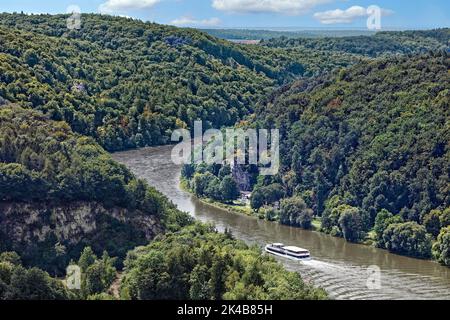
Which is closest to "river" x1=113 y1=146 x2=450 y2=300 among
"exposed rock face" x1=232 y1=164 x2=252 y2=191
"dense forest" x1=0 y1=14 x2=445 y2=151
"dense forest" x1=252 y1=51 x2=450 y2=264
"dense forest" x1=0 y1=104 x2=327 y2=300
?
"dense forest" x1=252 y1=51 x2=450 y2=264

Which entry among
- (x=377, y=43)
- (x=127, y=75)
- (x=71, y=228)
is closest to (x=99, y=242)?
(x=71, y=228)

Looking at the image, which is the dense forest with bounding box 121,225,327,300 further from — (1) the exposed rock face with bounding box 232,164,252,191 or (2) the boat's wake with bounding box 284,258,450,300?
(1) the exposed rock face with bounding box 232,164,252,191

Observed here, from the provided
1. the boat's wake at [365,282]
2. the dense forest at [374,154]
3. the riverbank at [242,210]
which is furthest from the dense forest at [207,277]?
the riverbank at [242,210]

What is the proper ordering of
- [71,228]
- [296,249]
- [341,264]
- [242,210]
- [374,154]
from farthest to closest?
[242,210]
[374,154]
[296,249]
[341,264]
[71,228]

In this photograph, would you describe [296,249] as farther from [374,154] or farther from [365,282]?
[374,154]

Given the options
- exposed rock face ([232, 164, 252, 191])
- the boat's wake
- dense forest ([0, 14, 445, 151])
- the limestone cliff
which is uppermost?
dense forest ([0, 14, 445, 151])

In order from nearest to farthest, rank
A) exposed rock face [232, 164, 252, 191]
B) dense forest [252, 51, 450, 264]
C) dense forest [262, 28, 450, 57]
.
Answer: dense forest [252, 51, 450, 264] → exposed rock face [232, 164, 252, 191] → dense forest [262, 28, 450, 57]

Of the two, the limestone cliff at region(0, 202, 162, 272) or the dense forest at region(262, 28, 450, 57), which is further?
the dense forest at region(262, 28, 450, 57)

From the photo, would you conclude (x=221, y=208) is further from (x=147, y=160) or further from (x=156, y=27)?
(x=156, y=27)

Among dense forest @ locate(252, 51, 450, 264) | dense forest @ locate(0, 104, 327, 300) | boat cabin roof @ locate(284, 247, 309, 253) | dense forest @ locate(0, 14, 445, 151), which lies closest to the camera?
dense forest @ locate(0, 104, 327, 300)
